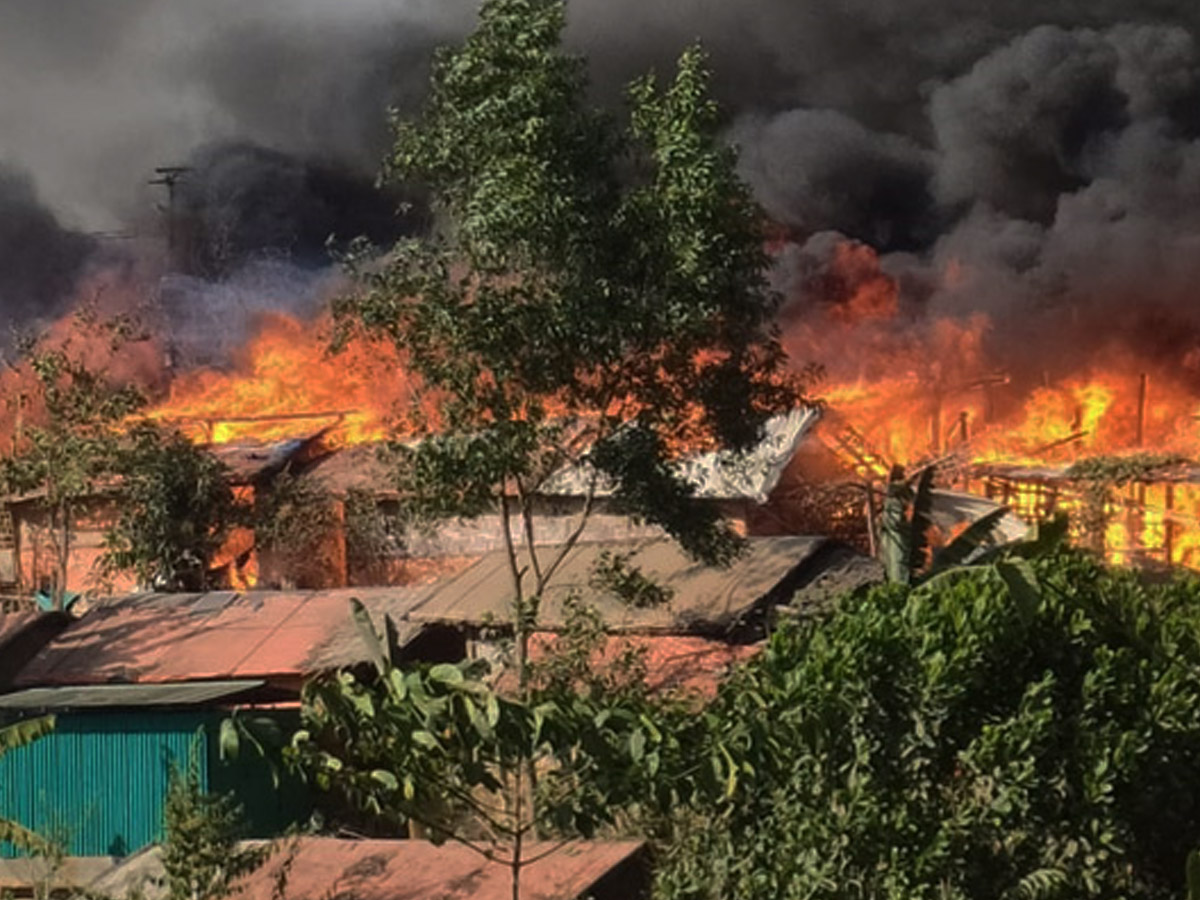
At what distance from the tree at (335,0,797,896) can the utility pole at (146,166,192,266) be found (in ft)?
69.3

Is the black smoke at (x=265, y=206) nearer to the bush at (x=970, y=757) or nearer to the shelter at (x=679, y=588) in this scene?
the shelter at (x=679, y=588)

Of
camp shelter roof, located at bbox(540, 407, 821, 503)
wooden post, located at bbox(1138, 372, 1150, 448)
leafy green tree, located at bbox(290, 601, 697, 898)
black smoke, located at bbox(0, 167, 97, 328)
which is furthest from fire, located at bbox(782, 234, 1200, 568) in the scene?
leafy green tree, located at bbox(290, 601, 697, 898)

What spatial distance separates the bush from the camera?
8.16m

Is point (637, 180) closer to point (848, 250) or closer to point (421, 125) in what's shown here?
point (421, 125)

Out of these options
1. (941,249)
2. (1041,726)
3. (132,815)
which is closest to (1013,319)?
(941,249)

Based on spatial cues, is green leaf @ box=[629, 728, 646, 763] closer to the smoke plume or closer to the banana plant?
the banana plant

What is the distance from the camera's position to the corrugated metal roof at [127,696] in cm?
1502

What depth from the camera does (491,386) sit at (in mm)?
14352

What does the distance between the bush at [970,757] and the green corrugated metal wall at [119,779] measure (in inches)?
292

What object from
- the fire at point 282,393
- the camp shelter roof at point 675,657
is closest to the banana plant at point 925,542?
the camp shelter roof at point 675,657

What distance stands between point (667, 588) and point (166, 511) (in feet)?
30.6

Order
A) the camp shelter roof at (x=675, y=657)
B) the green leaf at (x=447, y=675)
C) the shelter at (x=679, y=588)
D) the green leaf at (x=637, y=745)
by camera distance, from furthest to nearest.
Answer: the shelter at (x=679, y=588) → the camp shelter roof at (x=675, y=657) → the green leaf at (x=447, y=675) → the green leaf at (x=637, y=745)

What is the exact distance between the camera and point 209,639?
18531 mm

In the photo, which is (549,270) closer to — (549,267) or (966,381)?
(549,267)
